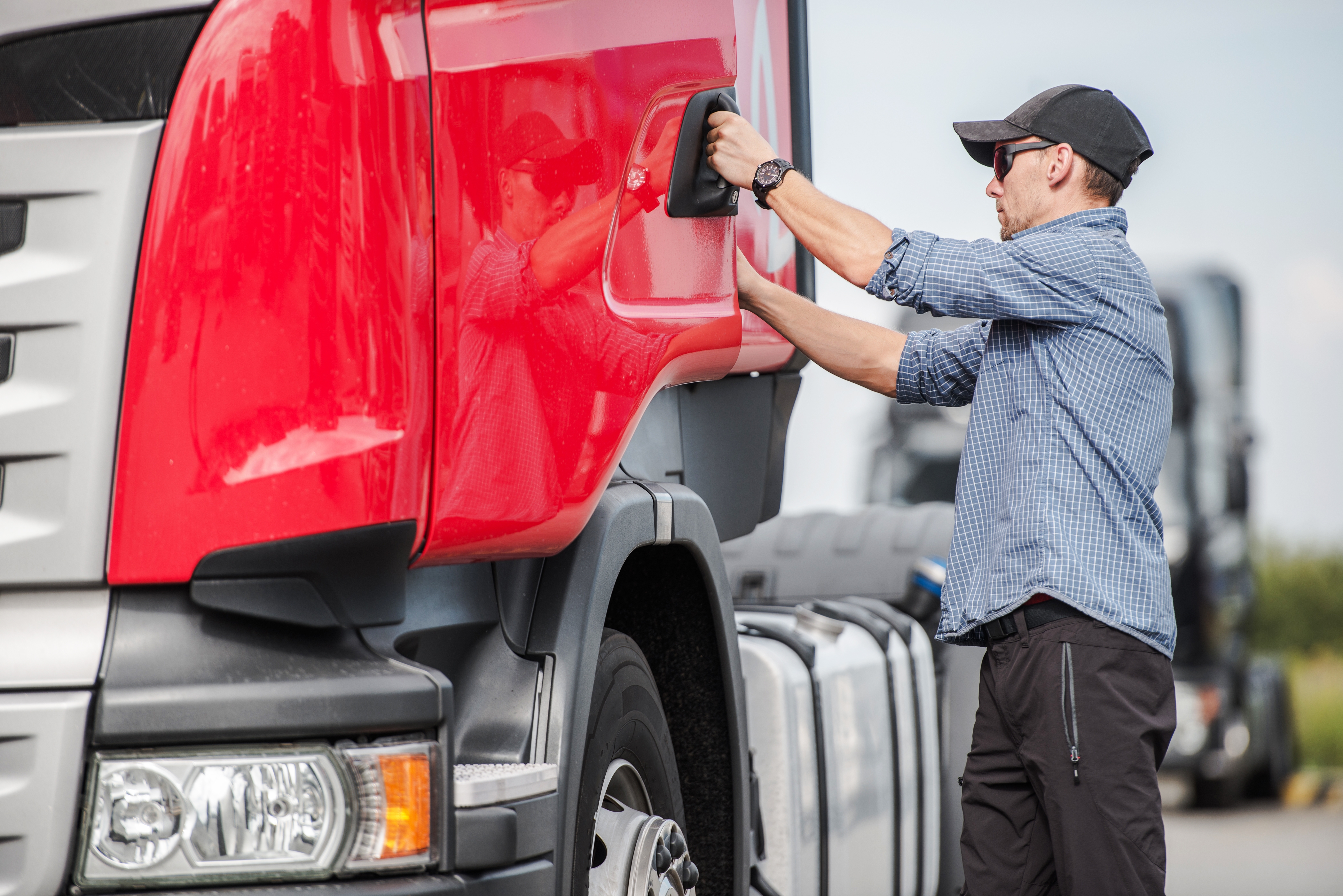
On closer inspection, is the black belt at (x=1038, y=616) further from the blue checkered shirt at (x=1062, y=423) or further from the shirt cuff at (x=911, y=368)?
the shirt cuff at (x=911, y=368)

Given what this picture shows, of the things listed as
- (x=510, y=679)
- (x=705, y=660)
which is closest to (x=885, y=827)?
(x=705, y=660)

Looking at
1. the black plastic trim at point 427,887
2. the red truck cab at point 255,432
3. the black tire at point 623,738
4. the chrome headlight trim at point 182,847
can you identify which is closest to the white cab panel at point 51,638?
the red truck cab at point 255,432

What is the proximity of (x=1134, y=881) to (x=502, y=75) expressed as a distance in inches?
71.9

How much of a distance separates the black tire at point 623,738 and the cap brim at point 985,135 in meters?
1.26

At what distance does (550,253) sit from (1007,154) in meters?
1.27

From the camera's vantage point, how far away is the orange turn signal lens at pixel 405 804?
182 cm

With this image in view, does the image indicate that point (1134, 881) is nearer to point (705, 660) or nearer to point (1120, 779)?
point (1120, 779)

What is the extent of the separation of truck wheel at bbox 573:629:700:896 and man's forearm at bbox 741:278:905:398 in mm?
971

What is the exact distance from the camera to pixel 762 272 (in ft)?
11.2

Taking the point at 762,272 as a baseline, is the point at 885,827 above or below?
below

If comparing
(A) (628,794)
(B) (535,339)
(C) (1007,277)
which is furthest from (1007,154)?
(A) (628,794)

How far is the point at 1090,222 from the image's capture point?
2881mm

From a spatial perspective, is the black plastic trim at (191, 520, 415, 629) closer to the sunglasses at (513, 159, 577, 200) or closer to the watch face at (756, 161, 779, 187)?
the sunglasses at (513, 159, 577, 200)

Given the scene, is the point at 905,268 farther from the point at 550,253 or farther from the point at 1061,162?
the point at 550,253
